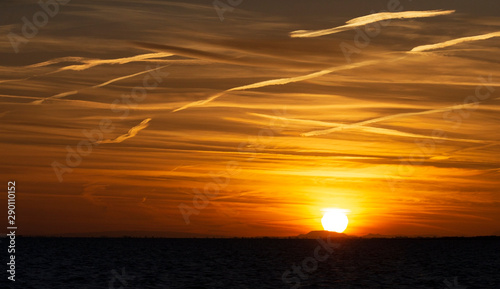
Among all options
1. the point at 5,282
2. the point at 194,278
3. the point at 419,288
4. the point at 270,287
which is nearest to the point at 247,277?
the point at 194,278

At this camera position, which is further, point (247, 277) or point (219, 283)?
point (247, 277)

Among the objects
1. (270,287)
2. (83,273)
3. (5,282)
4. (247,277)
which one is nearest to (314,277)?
(247,277)

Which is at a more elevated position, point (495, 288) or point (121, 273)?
point (121, 273)

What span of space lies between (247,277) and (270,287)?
14.6 metres

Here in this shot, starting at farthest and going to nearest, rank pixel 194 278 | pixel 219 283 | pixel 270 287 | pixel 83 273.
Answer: pixel 83 273 < pixel 194 278 < pixel 219 283 < pixel 270 287

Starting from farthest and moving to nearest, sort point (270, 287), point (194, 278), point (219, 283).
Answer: point (194, 278) < point (219, 283) < point (270, 287)

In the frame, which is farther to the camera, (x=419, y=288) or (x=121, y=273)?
(x=121, y=273)

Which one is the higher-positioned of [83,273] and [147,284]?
[83,273]

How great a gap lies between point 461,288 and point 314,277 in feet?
65.0

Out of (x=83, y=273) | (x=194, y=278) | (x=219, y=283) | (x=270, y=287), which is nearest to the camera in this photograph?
(x=270, y=287)

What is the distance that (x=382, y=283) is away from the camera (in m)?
78.6

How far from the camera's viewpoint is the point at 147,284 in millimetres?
75625

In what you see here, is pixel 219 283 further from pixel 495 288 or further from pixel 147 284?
pixel 495 288

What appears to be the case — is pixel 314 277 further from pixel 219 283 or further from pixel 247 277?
pixel 219 283
